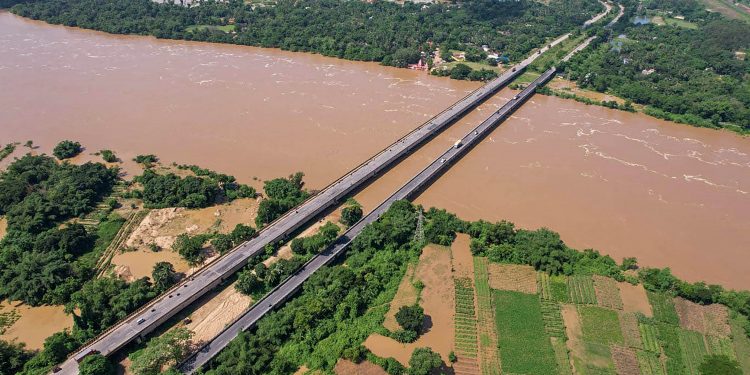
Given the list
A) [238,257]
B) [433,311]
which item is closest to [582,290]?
[433,311]

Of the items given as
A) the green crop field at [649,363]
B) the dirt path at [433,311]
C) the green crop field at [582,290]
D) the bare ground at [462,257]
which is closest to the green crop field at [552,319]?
the green crop field at [582,290]

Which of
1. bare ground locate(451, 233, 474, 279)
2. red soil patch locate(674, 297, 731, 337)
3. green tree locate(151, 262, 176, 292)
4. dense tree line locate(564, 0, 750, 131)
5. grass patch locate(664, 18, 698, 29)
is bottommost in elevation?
red soil patch locate(674, 297, 731, 337)

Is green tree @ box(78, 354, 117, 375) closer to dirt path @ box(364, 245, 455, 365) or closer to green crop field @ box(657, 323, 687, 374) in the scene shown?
dirt path @ box(364, 245, 455, 365)

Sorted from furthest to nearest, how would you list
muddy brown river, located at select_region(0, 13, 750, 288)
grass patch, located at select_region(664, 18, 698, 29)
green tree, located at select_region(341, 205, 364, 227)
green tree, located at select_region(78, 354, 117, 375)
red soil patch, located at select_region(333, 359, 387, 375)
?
grass patch, located at select_region(664, 18, 698, 29) < muddy brown river, located at select_region(0, 13, 750, 288) < green tree, located at select_region(341, 205, 364, 227) < red soil patch, located at select_region(333, 359, 387, 375) < green tree, located at select_region(78, 354, 117, 375)

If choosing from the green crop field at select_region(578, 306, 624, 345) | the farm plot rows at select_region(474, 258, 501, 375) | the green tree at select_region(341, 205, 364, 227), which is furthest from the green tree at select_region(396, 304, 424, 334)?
the green crop field at select_region(578, 306, 624, 345)

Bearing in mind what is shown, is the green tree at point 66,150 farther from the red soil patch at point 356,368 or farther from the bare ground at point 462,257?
the bare ground at point 462,257

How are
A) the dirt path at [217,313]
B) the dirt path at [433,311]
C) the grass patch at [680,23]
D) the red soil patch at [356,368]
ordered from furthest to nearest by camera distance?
the grass patch at [680,23] → the dirt path at [217,313] → the dirt path at [433,311] → the red soil patch at [356,368]

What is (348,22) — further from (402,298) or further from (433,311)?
(433,311)
